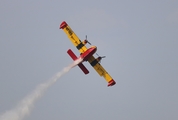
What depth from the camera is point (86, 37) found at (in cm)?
6619

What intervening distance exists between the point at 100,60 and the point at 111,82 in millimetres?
4629

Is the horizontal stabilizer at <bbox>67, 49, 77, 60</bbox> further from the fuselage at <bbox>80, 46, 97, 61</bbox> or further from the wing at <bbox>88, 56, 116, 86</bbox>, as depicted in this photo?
the wing at <bbox>88, 56, 116, 86</bbox>

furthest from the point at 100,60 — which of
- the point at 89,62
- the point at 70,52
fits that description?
the point at 70,52

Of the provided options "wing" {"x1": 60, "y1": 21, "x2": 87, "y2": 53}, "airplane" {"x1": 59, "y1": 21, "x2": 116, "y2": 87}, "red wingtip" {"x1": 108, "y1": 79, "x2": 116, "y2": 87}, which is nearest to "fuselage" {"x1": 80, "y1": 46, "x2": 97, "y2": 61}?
"airplane" {"x1": 59, "y1": 21, "x2": 116, "y2": 87}

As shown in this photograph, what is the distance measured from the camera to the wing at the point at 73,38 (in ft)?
216

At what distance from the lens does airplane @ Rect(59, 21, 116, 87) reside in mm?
63531

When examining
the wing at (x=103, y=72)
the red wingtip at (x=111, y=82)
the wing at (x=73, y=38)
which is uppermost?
the wing at (x=73, y=38)

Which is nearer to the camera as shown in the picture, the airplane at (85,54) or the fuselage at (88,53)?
the fuselage at (88,53)

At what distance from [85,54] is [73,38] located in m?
5.01

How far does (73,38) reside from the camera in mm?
66938

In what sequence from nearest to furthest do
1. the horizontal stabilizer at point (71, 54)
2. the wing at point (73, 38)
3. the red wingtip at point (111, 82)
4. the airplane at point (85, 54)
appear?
1. the airplane at point (85, 54)
2. the horizontal stabilizer at point (71, 54)
3. the wing at point (73, 38)
4. the red wingtip at point (111, 82)

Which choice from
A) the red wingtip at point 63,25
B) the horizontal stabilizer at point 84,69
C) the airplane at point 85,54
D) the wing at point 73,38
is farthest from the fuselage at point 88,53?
the red wingtip at point 63,25

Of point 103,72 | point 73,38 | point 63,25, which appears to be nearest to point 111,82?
point 103,72

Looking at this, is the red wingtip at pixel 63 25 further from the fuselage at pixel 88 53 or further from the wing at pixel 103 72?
the wing at pixel 103 72
